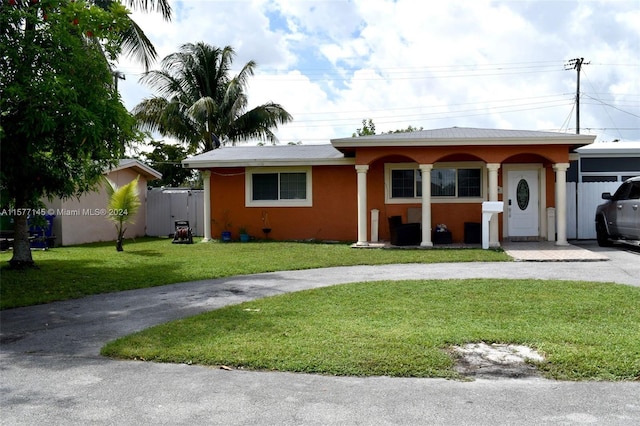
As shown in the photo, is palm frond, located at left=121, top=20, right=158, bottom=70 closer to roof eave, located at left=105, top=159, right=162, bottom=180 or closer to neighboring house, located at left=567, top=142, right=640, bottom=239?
roof eave, located at left=105, top=159, right=162, bottom=180

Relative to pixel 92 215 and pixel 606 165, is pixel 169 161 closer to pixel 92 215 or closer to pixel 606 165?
pixel 92 215

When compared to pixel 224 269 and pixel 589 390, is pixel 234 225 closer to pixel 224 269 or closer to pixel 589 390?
pixel 224 269

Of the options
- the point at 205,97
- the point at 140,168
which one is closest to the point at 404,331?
the point at 140,168

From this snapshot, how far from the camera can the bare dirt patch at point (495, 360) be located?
4680mm

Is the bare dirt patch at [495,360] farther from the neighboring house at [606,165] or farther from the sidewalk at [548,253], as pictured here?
the neighboring house at [606,165]

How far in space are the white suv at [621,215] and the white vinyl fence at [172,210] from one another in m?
14.4

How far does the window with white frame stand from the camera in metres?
17.1

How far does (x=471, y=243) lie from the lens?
623 inches

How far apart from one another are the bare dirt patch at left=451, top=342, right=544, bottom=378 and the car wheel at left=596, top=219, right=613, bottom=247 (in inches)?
444

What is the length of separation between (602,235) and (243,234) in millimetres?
10603

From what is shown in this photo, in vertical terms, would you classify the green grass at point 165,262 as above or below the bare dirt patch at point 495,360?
above

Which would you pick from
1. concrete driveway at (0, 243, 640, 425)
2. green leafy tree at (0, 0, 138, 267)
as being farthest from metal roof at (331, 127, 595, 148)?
concrete driveway at (0, 243, 640, 425)

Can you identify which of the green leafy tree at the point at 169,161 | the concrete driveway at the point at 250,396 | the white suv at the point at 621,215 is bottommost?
the concrete driveway at the point at 250,396

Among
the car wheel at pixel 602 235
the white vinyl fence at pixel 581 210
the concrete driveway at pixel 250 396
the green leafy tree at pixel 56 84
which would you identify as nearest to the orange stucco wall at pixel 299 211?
the white vinyl fence at pixel 581 210
